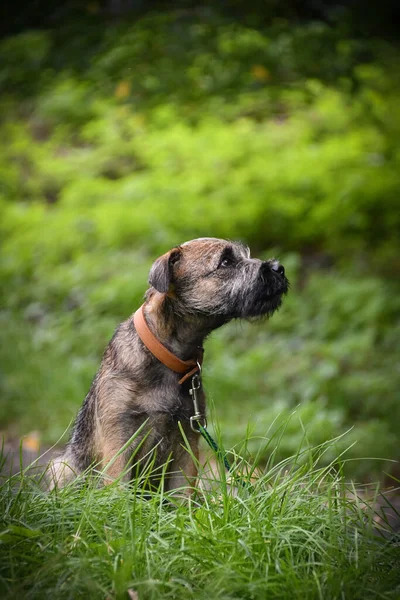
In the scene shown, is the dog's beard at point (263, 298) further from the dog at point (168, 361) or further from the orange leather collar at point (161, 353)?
the orange leather collar at point (161, 353)

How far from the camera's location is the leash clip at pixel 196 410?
11.6ft

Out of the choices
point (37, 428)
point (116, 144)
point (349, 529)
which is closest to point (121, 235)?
point (116, 144)

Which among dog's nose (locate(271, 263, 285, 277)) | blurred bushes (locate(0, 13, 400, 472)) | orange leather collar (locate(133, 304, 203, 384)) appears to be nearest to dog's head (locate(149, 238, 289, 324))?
dog's nose (locate(271, 263, 285, 277))

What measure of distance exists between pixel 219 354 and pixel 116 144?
4498 mm

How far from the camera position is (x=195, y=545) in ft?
9.27

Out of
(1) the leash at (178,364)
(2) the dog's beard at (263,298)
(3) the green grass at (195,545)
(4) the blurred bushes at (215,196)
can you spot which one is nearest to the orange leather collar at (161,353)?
(1) the leash at (178,364)

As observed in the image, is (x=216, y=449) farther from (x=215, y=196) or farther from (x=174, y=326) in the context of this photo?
(x=215, y=196)

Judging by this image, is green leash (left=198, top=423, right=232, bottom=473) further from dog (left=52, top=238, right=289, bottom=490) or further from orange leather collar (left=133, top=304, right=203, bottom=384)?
orange leather collar (left=133, top=304, right=203, bottom=384)

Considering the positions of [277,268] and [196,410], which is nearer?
[196,410]

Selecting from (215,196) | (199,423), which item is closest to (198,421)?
(199,423)

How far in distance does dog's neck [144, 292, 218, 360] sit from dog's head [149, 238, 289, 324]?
0.03 metres

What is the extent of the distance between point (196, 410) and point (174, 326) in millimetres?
483

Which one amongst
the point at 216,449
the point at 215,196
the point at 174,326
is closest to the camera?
the point at 216,449

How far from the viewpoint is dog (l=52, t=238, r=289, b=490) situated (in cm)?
349
